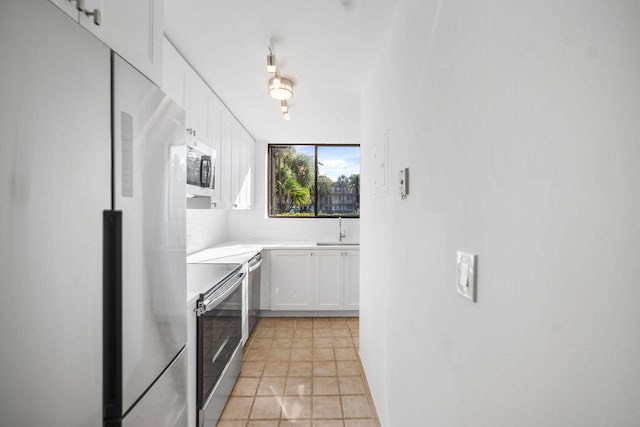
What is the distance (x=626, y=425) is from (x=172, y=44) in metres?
→ 2.41

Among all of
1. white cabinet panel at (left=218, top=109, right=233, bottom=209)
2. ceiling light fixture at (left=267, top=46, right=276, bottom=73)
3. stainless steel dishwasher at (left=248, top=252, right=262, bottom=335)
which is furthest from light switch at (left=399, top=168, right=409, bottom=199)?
stainless steel dishwasher at (left=248, top=252, right=262, bottom=335)

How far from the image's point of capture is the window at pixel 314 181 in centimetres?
488

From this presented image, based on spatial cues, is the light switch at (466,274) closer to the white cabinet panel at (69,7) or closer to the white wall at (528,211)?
the white wall at (528,211)

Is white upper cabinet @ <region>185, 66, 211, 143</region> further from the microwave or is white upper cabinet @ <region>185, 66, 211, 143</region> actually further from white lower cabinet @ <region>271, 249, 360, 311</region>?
white lower cabinet @ <region>271, 249, 360, 311</region>

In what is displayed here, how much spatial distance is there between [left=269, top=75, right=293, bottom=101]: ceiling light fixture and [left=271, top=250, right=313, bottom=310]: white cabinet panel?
7.07 ft

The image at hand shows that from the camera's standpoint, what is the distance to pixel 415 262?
1.33 m

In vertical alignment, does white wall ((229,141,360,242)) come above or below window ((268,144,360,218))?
below

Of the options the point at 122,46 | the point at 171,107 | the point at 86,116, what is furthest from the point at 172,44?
the point at 86,116

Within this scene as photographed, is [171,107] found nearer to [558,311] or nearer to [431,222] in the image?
[431,222]

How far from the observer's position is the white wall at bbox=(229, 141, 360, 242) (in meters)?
4.79

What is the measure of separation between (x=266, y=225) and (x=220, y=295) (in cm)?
266

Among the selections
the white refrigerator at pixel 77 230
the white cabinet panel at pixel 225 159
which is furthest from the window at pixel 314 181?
the white refrigerator at pixel 77 230

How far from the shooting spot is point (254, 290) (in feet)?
12.1

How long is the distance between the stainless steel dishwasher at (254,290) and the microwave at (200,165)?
1129mm
